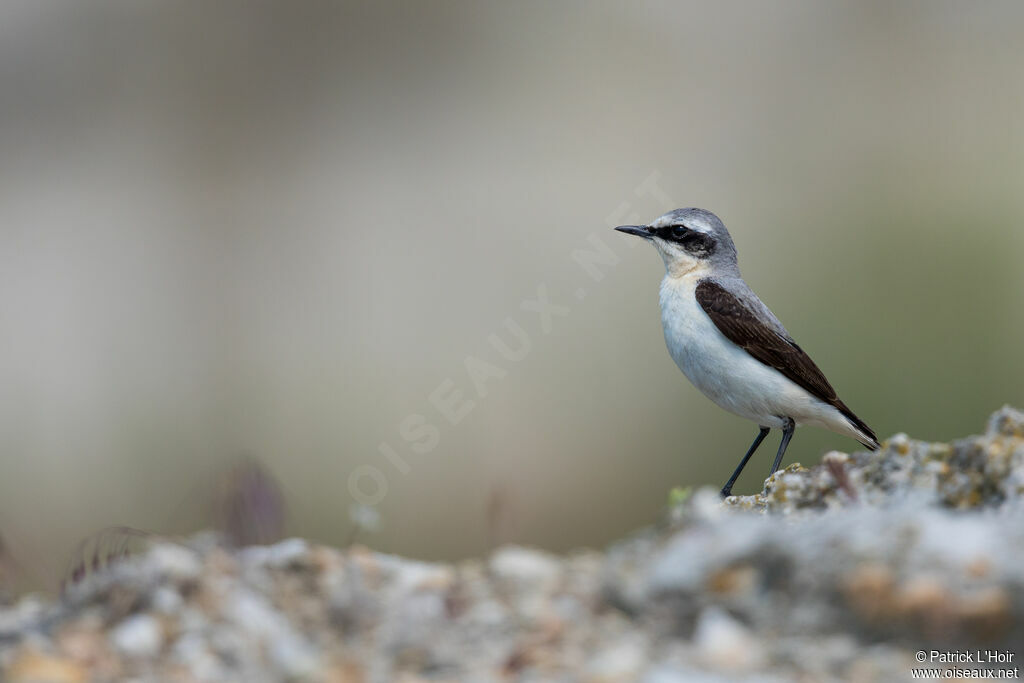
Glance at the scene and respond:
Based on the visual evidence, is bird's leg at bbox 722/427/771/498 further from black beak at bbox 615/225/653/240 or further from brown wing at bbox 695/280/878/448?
black beak at bbox 615/225/653/240

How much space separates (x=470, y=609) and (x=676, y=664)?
81cm

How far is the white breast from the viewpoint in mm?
6770

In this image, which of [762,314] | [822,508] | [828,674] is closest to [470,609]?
[828,674]

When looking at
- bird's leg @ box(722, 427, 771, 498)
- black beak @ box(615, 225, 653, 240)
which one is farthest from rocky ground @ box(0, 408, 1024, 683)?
black beak @ box(615, 225, 653, 240)

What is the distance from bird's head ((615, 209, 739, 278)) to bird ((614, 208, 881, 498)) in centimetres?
13

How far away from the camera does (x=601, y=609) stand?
11.1 feet

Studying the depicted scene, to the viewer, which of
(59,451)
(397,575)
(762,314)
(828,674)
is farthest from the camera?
(59,451)

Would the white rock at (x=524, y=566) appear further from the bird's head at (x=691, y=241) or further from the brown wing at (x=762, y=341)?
the bird's head at (x=691, y=241)

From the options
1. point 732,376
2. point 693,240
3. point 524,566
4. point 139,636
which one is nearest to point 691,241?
point 693,240

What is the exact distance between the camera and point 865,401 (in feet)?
39.5

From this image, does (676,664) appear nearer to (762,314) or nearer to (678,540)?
(678,540)

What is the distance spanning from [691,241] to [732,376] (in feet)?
3.63

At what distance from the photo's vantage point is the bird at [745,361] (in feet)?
22.3

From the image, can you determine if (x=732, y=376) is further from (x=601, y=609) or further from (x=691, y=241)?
(x=601, y=609)
